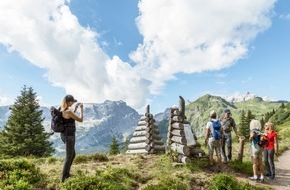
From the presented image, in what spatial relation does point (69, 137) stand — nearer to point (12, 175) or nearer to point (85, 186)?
point (85, 186)

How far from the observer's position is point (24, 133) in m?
41.4

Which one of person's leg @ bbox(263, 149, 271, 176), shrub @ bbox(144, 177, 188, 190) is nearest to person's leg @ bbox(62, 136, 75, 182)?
shrub @ bbox(144, 177, 188, 190)

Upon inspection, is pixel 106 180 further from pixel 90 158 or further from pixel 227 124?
pixel 227 124

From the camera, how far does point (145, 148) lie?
20922 millimetres

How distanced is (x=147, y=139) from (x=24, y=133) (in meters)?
26.2

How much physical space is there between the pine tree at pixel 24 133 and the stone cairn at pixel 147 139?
21.1 metres

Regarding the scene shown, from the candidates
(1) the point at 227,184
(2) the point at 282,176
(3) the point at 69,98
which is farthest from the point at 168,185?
(2) the point at 282,176

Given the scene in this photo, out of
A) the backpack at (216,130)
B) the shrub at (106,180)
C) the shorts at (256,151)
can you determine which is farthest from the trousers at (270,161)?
the shrub at (106,180)

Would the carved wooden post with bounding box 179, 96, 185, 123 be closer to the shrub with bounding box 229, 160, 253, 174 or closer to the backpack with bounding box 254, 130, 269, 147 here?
the shrub with bounding box 229, 160, 253, 174

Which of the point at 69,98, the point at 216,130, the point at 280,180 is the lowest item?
the point at 280,180

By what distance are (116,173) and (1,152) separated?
32.2 m

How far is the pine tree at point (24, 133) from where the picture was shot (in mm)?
40188

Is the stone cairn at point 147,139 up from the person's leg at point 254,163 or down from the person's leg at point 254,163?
up

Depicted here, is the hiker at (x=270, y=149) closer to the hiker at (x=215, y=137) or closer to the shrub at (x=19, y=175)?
the hiker at (x=215, y=137)
